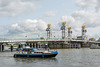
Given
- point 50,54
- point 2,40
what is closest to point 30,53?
point 50,54

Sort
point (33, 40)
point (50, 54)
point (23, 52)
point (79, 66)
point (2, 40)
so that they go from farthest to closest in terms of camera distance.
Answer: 1. point (33, 40)
2. point (2, 40)
3. point (23, 52)
4. point (50, 54)
5. point (79, 66)

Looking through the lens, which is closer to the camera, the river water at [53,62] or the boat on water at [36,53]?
the river water at [53,62]

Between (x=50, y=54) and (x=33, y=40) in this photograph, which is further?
(x=33, y=40)

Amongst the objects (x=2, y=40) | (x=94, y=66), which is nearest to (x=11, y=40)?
(x=2, y=40)

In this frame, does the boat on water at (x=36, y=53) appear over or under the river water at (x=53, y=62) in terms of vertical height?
over

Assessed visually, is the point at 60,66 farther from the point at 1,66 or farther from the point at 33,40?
the point at 33,40

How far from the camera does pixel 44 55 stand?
6938 centimetres

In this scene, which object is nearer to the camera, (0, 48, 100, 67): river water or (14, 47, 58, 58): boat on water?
(0, 48, 100, 67): river water

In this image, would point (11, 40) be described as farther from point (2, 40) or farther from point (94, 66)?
point (94, 66)

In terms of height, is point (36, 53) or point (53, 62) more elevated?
point (36, 53)

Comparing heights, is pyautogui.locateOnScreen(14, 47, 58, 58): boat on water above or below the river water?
above

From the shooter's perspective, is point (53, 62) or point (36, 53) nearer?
point (53, 62)

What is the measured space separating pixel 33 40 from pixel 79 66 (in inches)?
4514

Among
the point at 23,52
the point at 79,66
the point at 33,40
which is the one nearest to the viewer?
the point at 79,66
